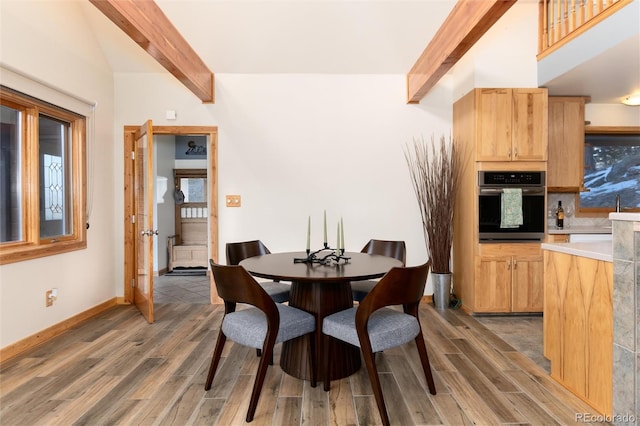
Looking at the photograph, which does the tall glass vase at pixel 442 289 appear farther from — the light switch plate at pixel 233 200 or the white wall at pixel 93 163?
the white wall at pixel 93 163

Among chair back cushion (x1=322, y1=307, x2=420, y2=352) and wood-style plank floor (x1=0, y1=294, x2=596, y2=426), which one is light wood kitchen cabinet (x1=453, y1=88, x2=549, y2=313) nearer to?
wood-style plank floor (x1=0, y1=294, x2=596, y2=426)

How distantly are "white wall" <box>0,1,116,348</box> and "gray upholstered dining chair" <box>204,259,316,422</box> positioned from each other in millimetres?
1813

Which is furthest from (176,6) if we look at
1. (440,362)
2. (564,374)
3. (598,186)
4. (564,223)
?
(598,186)

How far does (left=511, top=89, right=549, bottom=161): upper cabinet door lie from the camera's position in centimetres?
341

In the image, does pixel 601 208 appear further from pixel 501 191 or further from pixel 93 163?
pixel 93 163

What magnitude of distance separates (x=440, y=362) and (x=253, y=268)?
1506 mm

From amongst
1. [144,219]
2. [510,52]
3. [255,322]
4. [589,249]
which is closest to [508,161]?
[510,52]

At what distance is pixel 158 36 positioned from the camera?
2.49m

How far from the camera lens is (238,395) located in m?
1.99

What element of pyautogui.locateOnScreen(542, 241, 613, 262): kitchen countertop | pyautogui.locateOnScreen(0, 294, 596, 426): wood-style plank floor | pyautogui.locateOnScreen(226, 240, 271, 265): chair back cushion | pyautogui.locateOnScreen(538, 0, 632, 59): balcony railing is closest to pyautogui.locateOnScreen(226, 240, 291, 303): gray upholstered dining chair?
pyautogui.locateOnScreen(226, 240, 271, 265): chair back cushion

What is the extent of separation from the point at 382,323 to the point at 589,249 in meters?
1.29

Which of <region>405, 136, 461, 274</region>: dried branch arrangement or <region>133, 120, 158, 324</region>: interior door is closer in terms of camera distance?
<region>133, 120, 158, 324</region>: interior door

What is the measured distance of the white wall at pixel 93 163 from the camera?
2.54 meters

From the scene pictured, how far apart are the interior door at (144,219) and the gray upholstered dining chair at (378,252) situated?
1952 millimetres
